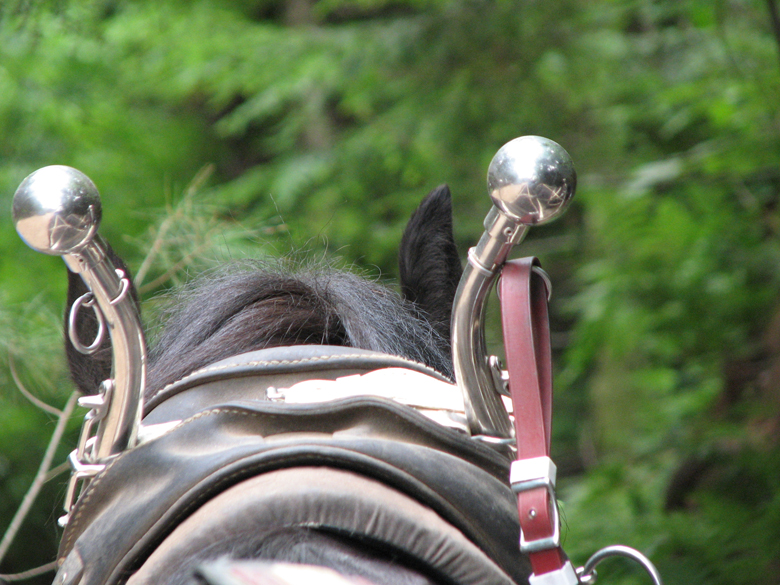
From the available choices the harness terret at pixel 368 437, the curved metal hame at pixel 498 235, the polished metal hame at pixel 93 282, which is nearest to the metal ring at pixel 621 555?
the harness terret at pixel 368 437

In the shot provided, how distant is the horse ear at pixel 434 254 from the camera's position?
1.01 meters

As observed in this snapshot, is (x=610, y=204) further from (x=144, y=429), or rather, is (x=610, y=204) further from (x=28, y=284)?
(x=144, y=429)

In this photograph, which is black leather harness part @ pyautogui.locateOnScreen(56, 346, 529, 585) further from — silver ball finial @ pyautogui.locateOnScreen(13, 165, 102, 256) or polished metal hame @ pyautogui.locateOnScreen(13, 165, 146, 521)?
silver ball finial @ pyautogui.locateOnScreen(13, 165, 102, 256)

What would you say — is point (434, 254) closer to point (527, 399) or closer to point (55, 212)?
point (527, 399)

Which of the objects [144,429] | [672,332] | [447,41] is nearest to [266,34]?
[447,41]

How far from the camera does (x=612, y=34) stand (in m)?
3.61

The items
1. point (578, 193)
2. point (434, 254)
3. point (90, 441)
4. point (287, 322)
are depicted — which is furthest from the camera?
point (578, 193)

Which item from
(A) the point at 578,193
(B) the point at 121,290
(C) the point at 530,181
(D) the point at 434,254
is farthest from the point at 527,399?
(A) the point at 578,193

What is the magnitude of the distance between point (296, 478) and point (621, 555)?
0.26 meters

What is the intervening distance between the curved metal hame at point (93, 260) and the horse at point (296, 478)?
0.03 meters

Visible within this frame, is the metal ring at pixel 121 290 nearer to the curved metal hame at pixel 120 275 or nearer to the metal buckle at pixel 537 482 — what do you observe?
the curved metal hame at pixel 120 275

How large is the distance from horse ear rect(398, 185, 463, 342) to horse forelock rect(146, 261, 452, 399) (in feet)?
0.12

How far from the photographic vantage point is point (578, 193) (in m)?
3.17

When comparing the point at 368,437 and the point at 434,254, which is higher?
the point at 434,254
